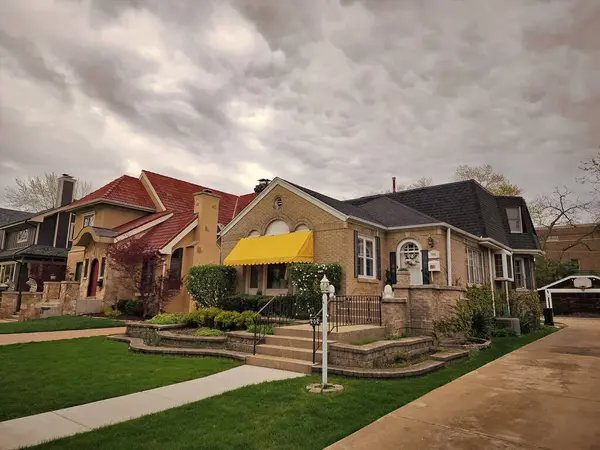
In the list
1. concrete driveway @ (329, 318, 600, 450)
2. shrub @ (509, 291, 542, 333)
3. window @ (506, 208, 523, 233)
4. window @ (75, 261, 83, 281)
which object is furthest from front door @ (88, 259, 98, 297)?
window @ (506, 208, 523, 233)

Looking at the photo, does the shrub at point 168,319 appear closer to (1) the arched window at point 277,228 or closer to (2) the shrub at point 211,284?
(2) the shrub at point 211,284

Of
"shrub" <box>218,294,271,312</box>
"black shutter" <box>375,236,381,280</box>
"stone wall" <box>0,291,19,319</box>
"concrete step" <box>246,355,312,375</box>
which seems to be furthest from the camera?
"stone wall" <box>0,291,19,319</box>

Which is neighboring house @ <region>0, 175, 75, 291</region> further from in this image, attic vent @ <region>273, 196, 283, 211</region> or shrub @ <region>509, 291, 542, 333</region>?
shrub @ <region>509, 291, 542, 333</region>

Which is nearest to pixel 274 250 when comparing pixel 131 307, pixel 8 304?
pixel 131 307

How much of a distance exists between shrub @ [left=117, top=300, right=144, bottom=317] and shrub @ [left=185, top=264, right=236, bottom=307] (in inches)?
165

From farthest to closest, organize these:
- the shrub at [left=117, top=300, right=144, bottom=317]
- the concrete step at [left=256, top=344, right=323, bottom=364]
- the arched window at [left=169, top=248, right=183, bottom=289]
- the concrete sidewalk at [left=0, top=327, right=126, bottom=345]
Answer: the arched window at [left=169, top=248, right=183, bottom=289]
the shrub at [left=117, top=300, right=144, bottom=317]
the concrete sidewalk at [left=0, top=327, right=126, bottom=345]
the concrete step at [left=256, top=344, right=323, bottom=364]

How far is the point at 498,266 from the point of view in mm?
21328

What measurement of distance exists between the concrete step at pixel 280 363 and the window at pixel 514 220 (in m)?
20.2

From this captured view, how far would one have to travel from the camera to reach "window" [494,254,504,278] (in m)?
21.1

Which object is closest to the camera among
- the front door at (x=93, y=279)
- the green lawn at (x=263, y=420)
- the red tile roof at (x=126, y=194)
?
the green lawn at (x=263, y=420)

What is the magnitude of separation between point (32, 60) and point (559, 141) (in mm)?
25741

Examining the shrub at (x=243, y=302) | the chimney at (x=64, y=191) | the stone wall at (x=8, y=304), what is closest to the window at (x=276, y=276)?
the shrub at (x=243, y=302)

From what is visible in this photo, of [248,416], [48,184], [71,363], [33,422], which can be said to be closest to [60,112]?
[71,363]

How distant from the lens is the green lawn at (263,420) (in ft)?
14.9
